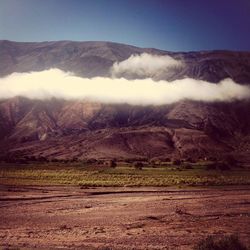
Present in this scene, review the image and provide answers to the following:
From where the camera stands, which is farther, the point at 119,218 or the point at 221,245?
the point at 119,218

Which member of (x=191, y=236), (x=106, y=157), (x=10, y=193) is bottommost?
(x=106, y=157)

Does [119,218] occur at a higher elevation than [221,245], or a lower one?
lower

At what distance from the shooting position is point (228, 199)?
5106 centimetres

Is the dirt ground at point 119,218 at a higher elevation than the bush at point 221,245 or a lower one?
lower

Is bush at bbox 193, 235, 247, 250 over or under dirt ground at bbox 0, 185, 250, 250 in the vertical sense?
over

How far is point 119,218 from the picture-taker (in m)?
37.8

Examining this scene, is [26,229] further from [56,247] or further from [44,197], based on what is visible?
[44,197]

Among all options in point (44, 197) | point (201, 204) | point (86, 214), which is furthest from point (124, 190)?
point (86, 214)

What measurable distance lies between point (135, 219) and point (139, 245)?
9.95 metres

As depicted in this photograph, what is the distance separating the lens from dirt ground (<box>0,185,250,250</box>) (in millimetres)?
28469

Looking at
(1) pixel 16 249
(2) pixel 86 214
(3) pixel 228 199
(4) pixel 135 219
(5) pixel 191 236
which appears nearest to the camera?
(1) pixel 16 249

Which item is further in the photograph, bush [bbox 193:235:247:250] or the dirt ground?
the dirt ground

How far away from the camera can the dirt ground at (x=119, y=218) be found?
2847 centimetres

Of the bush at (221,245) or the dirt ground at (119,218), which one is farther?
the dirt ground at (119,218)
